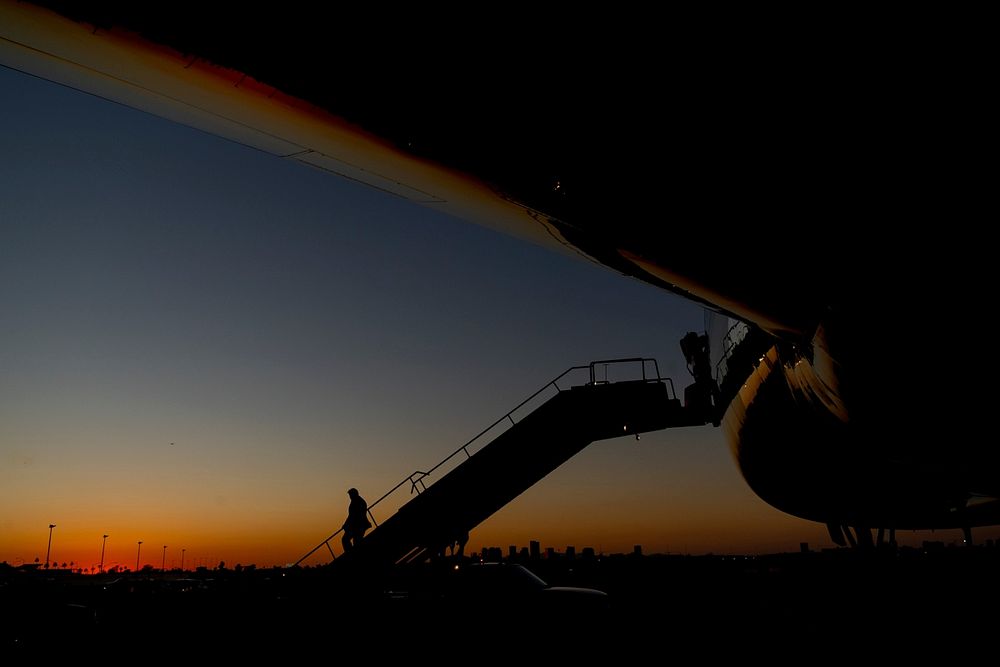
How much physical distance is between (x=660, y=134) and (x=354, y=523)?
41.7ft

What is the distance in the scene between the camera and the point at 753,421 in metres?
11.8

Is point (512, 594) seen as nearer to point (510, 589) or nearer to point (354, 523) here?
point (510, 589)

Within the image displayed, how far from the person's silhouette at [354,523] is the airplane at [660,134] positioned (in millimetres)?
10846

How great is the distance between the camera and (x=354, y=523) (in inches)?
546

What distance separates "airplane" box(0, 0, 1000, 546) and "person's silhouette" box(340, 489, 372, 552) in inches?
427

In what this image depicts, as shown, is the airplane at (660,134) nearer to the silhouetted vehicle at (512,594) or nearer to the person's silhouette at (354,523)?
the silhouetted vehicle at (512,594)

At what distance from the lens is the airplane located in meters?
2.32

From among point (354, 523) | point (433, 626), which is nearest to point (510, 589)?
point (433, 626)

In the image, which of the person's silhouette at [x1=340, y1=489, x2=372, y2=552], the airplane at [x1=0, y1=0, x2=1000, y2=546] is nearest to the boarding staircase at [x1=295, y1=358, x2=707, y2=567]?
the person's silhouette at [x1=340, y1=489, x2=372, y2=552]

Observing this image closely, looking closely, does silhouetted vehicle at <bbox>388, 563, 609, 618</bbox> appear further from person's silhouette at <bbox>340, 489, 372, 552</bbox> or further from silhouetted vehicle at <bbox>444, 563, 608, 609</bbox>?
person's silhouette at <bbox>340, 489, 372, 552</bbox>

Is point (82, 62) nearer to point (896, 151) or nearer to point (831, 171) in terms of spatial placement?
point (831, 171)

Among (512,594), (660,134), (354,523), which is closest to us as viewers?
(660,134)

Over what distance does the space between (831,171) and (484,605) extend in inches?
348

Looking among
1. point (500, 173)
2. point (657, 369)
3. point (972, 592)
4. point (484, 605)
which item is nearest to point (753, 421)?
point (657, 369)
